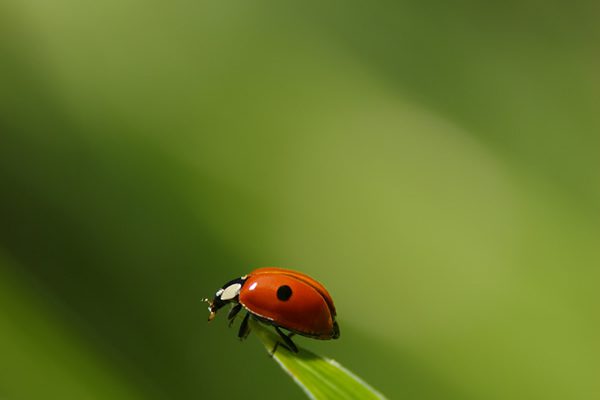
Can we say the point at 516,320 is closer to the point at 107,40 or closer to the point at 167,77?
the point at 167,77

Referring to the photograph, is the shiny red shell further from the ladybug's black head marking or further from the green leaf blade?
the green leaf blade

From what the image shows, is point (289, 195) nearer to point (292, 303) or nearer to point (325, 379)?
point (292, 303)

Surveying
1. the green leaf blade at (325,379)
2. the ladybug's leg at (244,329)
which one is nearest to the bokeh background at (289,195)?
the ladybug's leg at (244,329)

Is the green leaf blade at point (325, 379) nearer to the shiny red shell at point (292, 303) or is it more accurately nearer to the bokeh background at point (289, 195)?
the shiny red shell at point (292, 303)

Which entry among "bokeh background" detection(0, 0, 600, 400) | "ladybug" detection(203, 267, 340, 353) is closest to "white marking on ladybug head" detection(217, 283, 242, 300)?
"ladybug" detection(203, 267, 340, 353)

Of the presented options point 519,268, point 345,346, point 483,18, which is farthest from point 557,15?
point 345,346

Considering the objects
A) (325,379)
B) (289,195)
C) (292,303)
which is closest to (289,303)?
(292,303)
